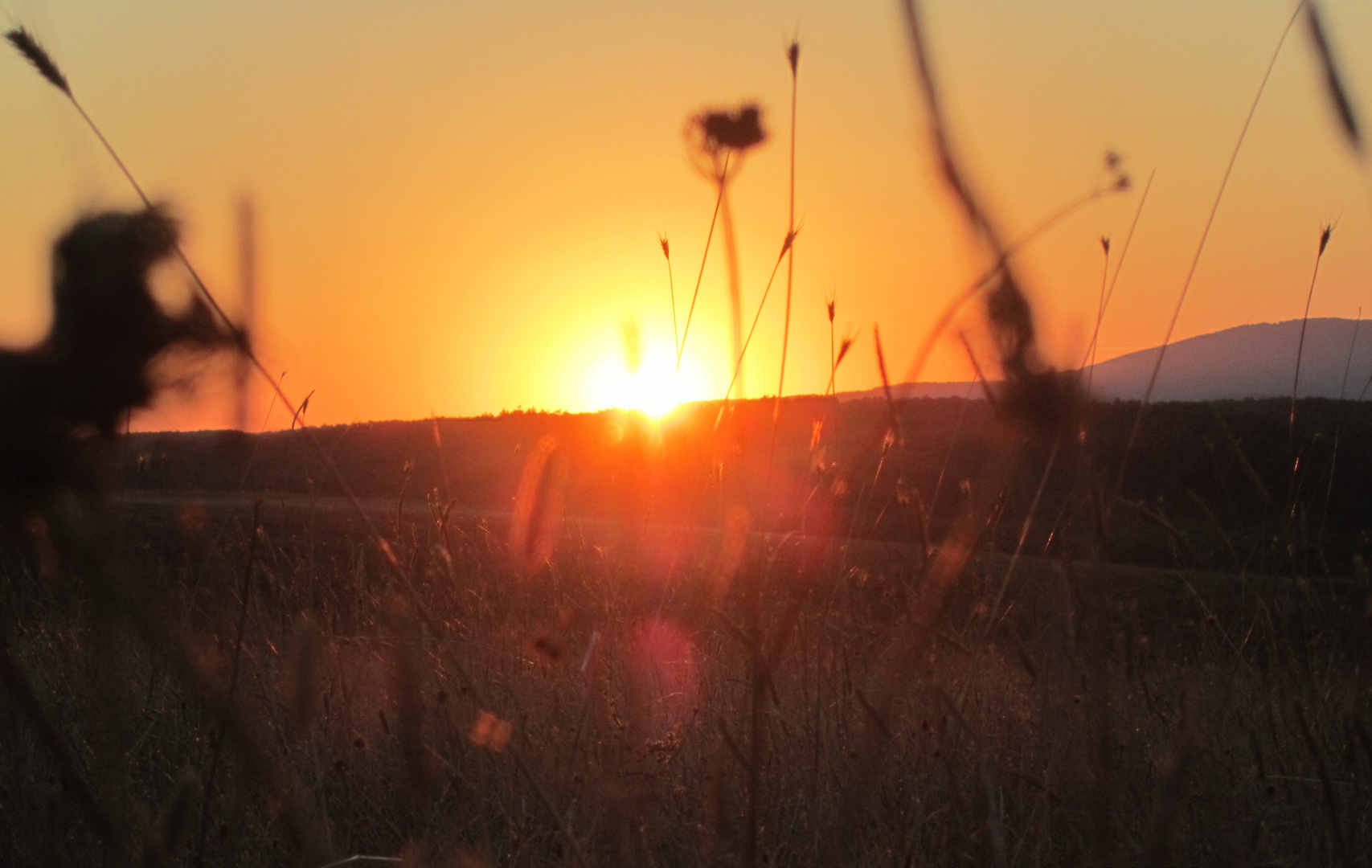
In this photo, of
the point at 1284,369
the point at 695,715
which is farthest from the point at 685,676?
the point at 1284,369

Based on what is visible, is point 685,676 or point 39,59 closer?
point 39,59

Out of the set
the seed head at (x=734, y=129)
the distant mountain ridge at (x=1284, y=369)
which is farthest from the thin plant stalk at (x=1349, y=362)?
the seed head at (x=734, y=129)

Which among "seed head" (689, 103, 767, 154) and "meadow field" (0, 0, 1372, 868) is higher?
"seed head" (689, 103, 767, 154)

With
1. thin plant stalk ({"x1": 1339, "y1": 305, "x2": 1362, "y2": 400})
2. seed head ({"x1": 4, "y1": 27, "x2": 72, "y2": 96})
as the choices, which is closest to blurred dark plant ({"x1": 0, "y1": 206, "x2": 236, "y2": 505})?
seed head ({"x1": 4, "y1": 27, "x2": 72, "y2": 96})

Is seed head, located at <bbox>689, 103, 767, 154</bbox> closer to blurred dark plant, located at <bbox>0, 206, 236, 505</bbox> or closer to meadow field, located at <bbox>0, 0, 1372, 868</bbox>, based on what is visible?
meadow field, located at <bbox>0, 0, 1372, 868</bbox>

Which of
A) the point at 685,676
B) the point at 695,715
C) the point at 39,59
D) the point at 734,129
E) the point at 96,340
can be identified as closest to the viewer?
A: the point at 39,59

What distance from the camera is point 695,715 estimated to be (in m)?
1.83

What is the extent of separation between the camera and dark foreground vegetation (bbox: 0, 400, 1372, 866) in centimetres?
76

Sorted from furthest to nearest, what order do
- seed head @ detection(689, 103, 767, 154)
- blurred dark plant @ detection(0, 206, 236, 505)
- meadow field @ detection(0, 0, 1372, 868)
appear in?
blurred dark plant @ detection(0, 206, 236, 505) < seed head @ detection(689, 103, 767, 154) < meadow field @ detection(0, 0, 1372, 868)

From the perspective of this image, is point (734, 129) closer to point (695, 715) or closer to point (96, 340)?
point (695, 715)

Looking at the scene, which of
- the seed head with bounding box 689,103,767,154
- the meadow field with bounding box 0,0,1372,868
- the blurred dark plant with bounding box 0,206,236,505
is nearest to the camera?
the meadow field with bounding box 0,0,1372,868

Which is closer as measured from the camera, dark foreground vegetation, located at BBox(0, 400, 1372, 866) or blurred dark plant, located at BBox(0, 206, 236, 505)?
dark foreground vegetation, located at BBox(0, 400, 1372, 866)

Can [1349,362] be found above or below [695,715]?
above

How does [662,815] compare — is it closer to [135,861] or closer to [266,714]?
[135,861]
